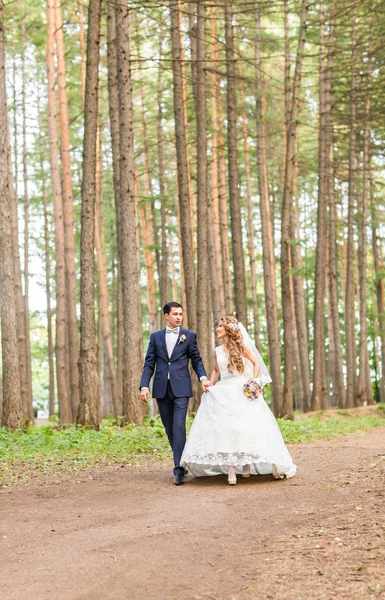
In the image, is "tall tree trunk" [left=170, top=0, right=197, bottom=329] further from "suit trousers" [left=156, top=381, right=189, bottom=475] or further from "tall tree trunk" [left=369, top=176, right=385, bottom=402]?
"tall tree trunk" [left=369, top=176, right=385, bottom=402]

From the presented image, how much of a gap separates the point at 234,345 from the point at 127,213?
7.01 meters

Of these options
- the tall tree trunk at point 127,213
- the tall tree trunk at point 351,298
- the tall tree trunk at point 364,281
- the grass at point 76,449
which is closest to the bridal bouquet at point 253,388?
the grass at point 76,449

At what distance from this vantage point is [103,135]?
1342 inches

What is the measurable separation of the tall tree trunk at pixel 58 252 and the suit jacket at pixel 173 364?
11.1 m

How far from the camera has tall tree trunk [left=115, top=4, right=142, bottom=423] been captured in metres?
15.6

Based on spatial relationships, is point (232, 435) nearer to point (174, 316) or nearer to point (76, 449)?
point (174, 316)

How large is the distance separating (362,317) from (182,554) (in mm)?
24934

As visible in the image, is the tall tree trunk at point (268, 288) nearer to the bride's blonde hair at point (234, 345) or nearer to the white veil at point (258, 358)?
the white veil at point (258, 358)

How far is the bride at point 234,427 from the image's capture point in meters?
8.98

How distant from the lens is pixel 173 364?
9562 millimetres

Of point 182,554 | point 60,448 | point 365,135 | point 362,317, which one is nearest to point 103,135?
point 365,135

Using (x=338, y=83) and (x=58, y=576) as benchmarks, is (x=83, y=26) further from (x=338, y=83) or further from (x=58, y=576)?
(x=58, y=576)

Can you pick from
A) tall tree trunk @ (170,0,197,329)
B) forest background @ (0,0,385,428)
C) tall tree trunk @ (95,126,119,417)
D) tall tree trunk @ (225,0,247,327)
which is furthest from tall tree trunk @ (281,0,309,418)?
tall tree trunk @ (95,126,119,417)

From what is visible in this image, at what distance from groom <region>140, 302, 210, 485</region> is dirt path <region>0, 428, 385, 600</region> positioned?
2.25 feet
